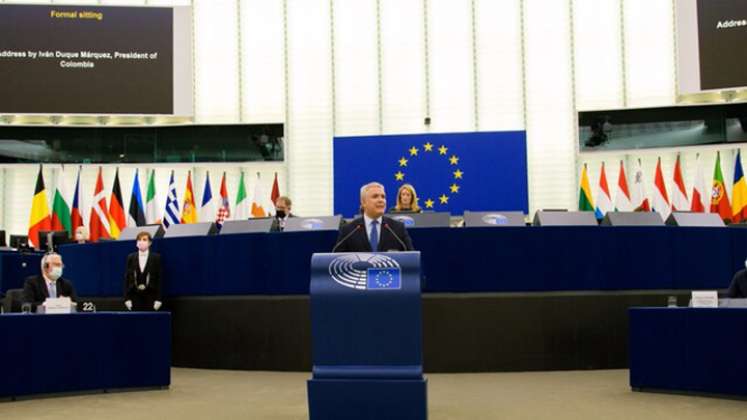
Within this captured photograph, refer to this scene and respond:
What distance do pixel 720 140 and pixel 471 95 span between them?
559 centimetres

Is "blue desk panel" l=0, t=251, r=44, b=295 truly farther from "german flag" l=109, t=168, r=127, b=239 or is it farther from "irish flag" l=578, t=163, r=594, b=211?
"irish flag" l=578, t=163, r=594, b=211

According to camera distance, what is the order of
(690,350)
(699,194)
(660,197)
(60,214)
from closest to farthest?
(690,350) → (699,194) → (660,197) → (60,214)

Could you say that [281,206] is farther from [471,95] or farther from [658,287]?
[471,95]

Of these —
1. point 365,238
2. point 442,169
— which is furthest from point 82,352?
point 442,169

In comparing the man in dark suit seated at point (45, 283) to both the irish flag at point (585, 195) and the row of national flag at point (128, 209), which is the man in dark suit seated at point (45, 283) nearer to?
the row of national flag at point (128, 209)

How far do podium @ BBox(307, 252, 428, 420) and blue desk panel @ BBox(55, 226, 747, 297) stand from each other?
4453mm

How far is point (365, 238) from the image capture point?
7.11m

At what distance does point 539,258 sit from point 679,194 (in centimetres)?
991

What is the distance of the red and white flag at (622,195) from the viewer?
19656 mm

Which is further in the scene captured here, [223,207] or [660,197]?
[223,207]

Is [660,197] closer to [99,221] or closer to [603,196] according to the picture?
[603,196]

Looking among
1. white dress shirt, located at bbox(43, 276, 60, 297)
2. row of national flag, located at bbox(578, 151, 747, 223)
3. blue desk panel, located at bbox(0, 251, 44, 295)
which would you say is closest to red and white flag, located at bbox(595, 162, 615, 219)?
row of national flag, located at bbox(578, 151, 747, 223)

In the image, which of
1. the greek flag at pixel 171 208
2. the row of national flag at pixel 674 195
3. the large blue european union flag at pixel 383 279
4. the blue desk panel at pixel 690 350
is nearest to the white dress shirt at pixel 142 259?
the blue desk panel at pixel 690 350

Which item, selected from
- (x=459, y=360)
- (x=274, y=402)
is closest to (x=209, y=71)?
(x=459, y=360)
